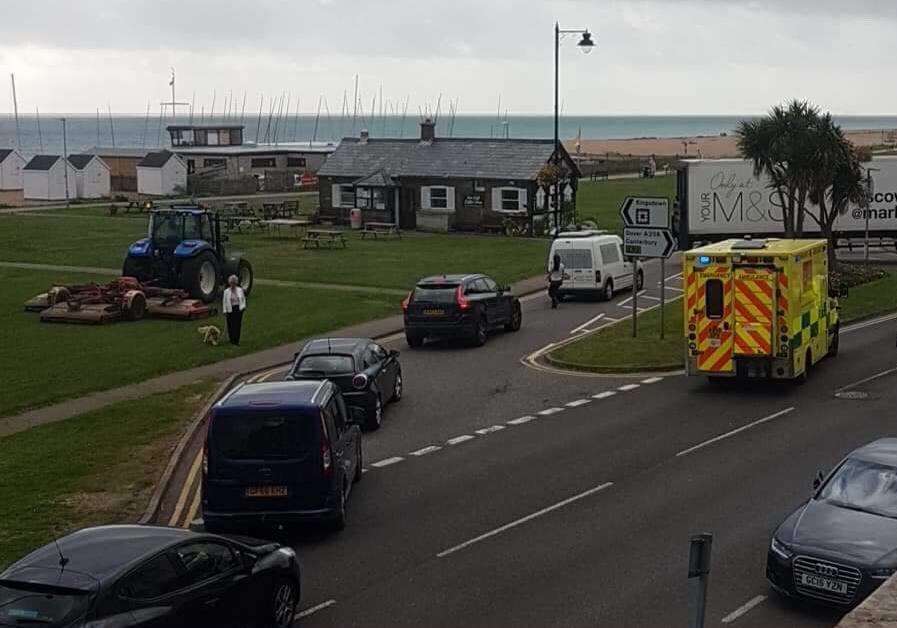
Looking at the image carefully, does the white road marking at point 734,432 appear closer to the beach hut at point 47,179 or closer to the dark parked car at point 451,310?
the dark parked car at point 451,310

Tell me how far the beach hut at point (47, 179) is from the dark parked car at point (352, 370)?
6855cm

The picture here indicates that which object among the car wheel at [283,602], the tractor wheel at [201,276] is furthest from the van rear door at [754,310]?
the tractor wheel at [201,276]

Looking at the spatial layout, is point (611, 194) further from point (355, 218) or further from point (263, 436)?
point (263, 436)

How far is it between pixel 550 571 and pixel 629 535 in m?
1.76

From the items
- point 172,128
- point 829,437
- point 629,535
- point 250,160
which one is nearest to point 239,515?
point 629,535

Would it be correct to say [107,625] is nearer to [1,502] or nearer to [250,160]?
[1,502]

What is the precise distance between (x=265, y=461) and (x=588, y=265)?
24062mm

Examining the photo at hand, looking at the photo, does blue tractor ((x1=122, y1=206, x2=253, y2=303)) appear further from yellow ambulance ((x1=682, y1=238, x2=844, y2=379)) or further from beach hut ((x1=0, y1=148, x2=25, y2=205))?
beach hut ((x1=0, y1=148, x2=25, y2=205))

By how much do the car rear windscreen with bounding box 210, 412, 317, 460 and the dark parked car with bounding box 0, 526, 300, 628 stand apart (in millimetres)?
2878

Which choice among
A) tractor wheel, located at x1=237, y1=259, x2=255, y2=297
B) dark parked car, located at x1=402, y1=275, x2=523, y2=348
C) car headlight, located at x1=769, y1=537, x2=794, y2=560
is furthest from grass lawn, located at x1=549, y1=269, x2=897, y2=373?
car headlight, located at x1=769, y1=537, x2=794, y2=560

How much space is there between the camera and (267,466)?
16.0 meters

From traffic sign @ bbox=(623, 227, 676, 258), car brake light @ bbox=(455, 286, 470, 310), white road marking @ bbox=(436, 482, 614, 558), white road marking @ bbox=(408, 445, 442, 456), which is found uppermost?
traffic sign @ bbox=(623, 227, 676, 258)

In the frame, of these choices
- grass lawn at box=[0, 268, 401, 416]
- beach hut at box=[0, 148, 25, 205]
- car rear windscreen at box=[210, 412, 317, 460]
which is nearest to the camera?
car rear windscreen at box=[210, 412, 317, 460]

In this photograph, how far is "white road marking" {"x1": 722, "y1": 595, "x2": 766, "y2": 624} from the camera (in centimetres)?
1335
